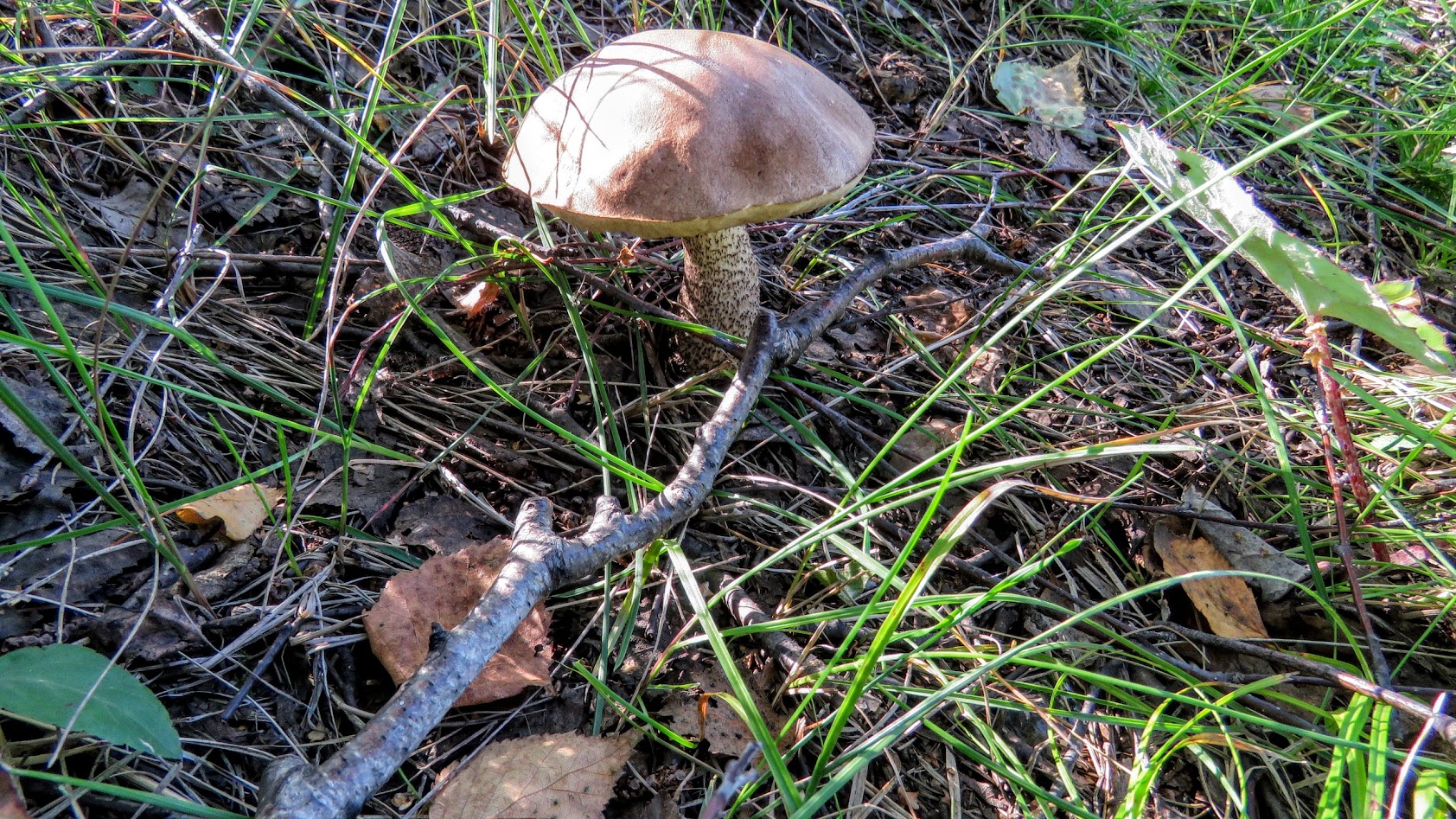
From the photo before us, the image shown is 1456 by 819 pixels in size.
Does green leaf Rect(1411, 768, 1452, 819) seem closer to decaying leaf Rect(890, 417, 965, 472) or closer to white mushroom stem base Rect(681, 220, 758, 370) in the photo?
decaying leaf Rect(890, 417, 965, 472)

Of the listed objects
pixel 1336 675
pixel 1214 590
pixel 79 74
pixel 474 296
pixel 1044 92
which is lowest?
pixel 1214 590

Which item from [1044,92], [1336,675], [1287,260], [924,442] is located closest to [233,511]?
[924,442]

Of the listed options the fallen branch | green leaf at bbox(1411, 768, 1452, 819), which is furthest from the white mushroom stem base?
green leaf at bbox(1411, 768, 1452, 819)

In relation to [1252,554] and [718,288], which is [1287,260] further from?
[718,288]

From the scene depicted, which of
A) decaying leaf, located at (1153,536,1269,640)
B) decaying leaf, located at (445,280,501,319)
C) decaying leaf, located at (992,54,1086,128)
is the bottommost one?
decaying leaf, located at (1153,536,1269,640)

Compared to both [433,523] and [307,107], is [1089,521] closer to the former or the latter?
[433,523]

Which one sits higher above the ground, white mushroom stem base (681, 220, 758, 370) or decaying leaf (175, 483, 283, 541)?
white mushroom stem base (681, 220, 758, 370)

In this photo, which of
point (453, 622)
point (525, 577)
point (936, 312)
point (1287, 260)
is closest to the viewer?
point (1287, 260)
